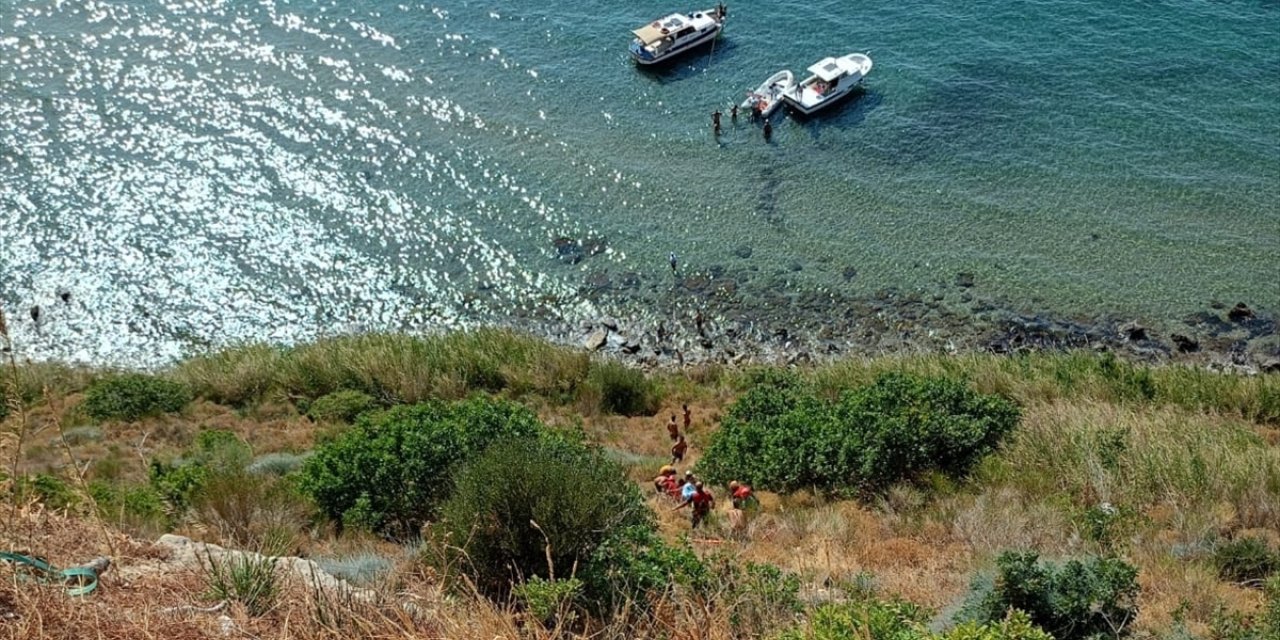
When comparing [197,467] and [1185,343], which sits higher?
[197,467]

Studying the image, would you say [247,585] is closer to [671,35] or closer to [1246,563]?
[1246,563]

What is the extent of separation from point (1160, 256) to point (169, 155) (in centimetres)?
3053

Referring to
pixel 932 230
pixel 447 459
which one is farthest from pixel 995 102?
pixel 447 459

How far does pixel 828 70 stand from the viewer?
36156 millimetres

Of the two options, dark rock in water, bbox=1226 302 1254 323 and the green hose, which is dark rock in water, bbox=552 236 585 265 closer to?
dark rock in water, bbox=1226 302 1254 323

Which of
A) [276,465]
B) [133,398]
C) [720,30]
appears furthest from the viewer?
[720,30]

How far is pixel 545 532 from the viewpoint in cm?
1109

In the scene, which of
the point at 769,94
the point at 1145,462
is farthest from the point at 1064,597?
the point at 769,94

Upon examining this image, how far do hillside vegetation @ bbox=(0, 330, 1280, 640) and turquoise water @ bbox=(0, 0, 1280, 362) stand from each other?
349 centimetres

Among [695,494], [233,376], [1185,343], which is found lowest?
[1185,343]

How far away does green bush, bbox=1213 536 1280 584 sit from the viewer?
1350 cm

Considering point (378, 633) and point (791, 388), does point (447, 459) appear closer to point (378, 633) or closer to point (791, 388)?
point (378, 633)

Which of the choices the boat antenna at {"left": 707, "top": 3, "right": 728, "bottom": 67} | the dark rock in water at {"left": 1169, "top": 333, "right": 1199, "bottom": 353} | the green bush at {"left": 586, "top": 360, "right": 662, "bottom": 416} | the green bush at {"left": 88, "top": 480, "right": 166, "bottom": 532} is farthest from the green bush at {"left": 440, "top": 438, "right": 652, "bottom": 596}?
the boat antenna at {"left": 707, "top": 3, "right": 728, "bottom": 67}

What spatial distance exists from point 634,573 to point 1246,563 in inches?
332
